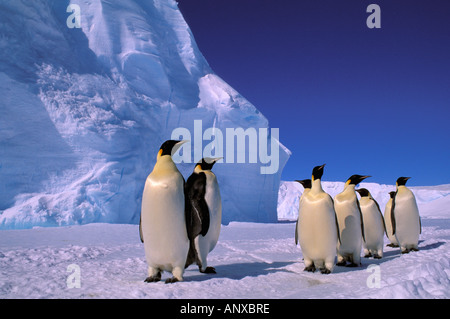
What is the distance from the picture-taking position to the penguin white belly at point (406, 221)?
17.2 feet

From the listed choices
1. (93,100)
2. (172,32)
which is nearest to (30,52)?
(93,100)

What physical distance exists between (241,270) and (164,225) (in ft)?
3.64

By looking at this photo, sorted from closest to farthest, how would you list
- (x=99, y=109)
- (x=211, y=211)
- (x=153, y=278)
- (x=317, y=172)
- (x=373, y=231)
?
(x=153, y=278)
(x=211, y=211)
(x=317, y=172)
(x=373, y=231)
(x=99, y=109)

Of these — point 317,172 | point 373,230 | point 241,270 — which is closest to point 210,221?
point 241,270

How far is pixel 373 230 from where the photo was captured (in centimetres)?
497

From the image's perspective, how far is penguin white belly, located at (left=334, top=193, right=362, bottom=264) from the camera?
4.11 meters

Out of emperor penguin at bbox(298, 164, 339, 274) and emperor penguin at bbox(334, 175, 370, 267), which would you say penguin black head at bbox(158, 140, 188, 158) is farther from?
emperor penguin at bbox(334, 175, 370, 267)

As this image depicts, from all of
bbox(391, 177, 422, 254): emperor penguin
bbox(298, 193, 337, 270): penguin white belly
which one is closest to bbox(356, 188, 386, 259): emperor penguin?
bbox(391, 177, 422, 254): emperor penguin

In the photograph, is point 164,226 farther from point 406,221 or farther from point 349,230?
point 406,221

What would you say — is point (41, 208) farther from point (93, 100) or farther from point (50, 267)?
point (50, 267)

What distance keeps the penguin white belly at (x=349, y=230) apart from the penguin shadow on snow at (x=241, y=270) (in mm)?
730

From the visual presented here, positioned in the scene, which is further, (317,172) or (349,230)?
(349,230)

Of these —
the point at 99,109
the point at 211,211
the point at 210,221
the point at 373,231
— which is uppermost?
the point at 99,109
